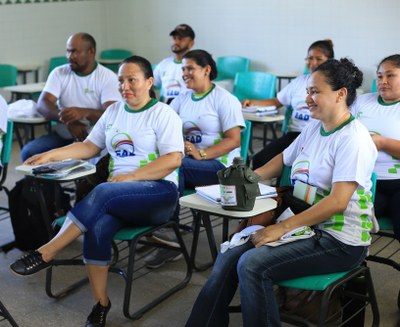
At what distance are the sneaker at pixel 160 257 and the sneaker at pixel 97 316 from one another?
704 mm

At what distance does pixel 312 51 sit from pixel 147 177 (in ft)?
6.02

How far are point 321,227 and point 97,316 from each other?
42.4 inches

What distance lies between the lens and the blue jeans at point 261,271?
7.34 ft

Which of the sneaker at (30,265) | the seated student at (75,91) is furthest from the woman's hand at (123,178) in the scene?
the seated student at (75,91)

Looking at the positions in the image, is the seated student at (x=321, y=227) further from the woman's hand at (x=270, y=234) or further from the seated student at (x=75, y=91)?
the seated student at (x=75, y=91)

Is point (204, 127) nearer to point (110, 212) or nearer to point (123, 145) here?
point (123, 145)

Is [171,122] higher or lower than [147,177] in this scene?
higher

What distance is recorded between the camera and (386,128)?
3.11 m

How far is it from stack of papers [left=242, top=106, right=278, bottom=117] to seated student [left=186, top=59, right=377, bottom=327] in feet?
5.94

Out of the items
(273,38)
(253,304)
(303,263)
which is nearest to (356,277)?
(303,263)

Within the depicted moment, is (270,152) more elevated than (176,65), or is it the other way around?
(176,65)

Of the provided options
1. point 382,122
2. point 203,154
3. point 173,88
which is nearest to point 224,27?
point 173,88

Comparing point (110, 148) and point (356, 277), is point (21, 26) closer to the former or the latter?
point (110, 148)

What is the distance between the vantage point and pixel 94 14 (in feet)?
27.1
